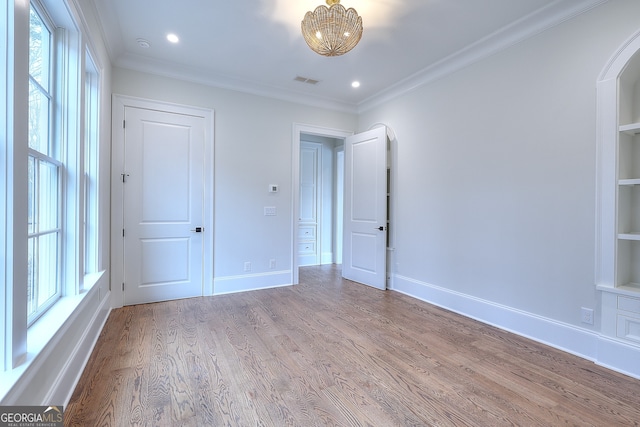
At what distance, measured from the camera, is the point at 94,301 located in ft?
8.34

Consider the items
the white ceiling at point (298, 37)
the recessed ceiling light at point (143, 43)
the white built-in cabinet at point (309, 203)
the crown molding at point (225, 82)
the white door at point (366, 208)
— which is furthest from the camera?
the white built-in cabinet at point (309, 203)

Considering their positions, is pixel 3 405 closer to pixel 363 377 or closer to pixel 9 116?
pixel 9 116

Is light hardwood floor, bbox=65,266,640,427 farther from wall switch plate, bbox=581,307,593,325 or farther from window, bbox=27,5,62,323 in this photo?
window, bbox=27,5,62,323

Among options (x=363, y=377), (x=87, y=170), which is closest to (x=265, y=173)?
(x=87, y=170)

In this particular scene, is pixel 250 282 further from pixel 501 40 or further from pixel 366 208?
pixel 501 40

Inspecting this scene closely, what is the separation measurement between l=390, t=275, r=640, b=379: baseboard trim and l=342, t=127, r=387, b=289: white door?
749mm

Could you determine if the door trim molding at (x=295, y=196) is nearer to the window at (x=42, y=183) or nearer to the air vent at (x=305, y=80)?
the air vent at (x=305, y=80)

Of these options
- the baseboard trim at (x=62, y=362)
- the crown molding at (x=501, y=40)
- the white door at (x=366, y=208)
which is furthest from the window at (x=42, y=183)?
the crown molding at (x=501, y=40)

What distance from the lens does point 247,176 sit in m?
4.05

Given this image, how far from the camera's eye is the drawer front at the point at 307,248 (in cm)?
598

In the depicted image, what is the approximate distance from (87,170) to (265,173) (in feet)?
6.63

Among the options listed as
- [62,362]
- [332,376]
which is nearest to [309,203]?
[332,376]

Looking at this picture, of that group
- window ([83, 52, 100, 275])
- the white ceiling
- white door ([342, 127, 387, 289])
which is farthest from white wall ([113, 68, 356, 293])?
white door ([342, 127, 387, 289])

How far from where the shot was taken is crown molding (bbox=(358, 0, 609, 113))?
2374 mm
